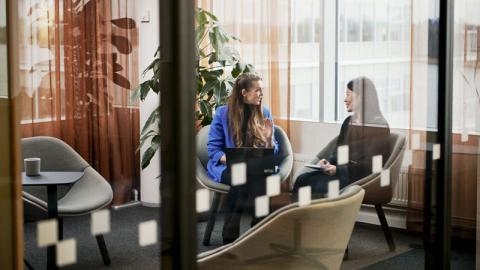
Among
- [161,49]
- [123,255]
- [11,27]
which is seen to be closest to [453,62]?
[161,49]

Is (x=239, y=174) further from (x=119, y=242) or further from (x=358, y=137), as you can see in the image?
(x=358, y=137)

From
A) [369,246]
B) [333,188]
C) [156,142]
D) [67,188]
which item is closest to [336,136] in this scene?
[333,188]

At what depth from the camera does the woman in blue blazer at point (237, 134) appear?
7.85 ft

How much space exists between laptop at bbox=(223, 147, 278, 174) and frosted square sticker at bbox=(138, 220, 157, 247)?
371mm

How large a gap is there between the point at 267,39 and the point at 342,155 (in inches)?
22.8

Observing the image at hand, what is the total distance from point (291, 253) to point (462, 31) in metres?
1.53

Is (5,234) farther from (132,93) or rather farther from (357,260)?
(357,260)

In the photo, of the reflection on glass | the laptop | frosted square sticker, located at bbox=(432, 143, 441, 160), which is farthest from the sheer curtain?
frosted square sticker, located at bbox=(432, 143, 441, 160)

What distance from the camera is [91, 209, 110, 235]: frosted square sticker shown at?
6.72 feet

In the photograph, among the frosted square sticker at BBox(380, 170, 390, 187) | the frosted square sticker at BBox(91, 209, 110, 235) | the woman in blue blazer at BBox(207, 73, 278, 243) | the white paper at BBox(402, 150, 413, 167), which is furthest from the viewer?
the white paper at BBox(402, 150, 413, 167)

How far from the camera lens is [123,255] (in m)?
2.15

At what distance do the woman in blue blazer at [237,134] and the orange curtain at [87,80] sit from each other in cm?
33

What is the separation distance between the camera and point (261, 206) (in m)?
2.48

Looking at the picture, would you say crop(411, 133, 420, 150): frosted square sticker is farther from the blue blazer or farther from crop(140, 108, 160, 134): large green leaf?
crop(140, 108, 160, 134): large green leaf
